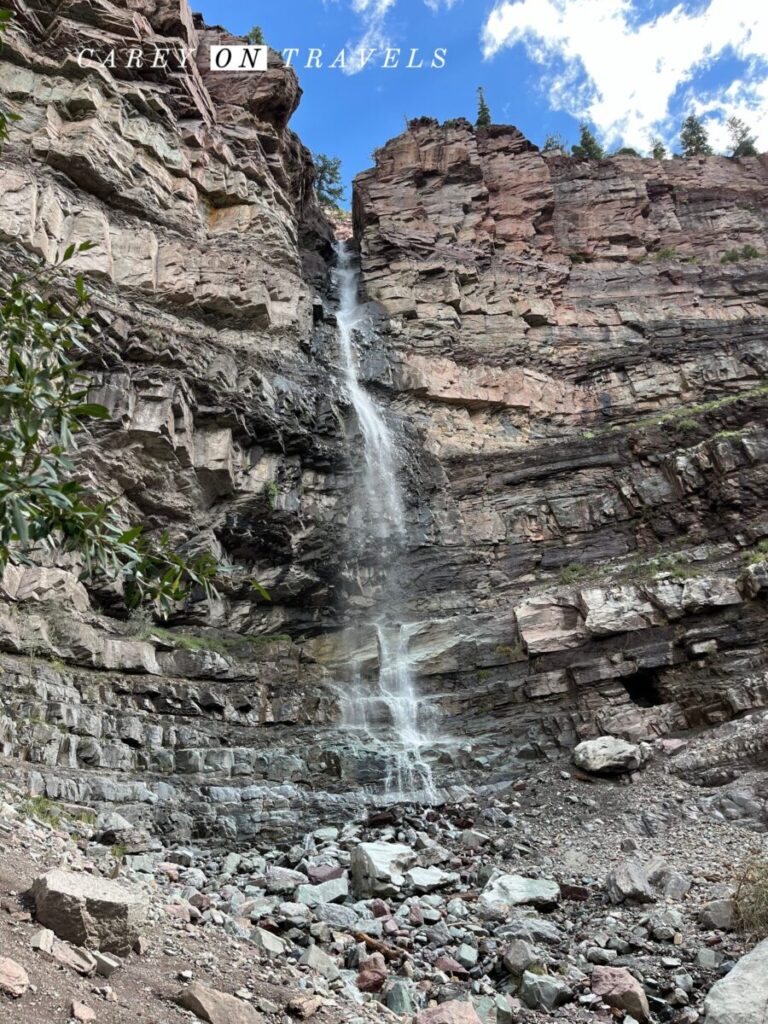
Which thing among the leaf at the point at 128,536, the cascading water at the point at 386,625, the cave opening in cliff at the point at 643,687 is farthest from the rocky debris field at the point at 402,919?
the cave opening in cliff at the point at 643,687

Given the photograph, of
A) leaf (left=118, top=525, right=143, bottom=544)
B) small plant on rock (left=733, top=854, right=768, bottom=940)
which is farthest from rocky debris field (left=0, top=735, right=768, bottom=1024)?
leaf (left=118, top=525, right=143, bottom=544)

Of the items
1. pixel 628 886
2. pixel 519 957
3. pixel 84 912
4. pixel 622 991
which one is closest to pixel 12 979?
pixel 84 912

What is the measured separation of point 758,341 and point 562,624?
1690cm

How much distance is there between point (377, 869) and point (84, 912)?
5.03m

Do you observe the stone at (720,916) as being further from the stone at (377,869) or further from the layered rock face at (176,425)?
the layered rock face at (176,425)

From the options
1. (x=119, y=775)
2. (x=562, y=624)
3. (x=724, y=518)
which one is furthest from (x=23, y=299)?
(x=724, y=518)

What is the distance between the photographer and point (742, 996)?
5.15m

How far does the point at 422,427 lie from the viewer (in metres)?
25.2

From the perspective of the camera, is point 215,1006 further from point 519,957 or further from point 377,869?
point 377,869

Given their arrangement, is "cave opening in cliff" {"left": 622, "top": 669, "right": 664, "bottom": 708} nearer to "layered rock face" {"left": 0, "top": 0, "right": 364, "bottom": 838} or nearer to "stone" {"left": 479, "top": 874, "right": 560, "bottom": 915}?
"layered rock face" {"left": 0, "top": 0, "right": 364, "bottom": 838}

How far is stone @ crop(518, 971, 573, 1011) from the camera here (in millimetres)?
5941

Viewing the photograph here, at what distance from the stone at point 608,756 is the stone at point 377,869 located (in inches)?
208

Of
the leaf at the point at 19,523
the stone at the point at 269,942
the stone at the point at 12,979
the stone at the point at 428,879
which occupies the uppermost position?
the leaf at the point at 19,523

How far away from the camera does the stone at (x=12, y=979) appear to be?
133 inches
